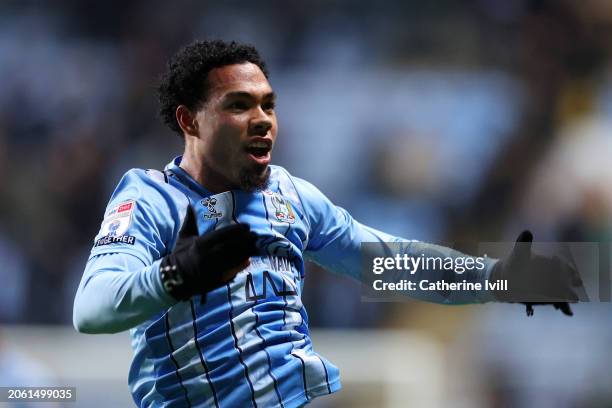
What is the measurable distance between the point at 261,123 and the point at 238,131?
0.08m

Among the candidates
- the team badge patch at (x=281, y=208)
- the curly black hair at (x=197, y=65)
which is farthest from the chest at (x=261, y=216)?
the curly black hair at (x=197, y=65)

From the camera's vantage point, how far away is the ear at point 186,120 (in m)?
3.31

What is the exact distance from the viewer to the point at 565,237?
20.6 feet

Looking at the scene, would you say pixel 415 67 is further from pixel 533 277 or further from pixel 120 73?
pixel 533 277

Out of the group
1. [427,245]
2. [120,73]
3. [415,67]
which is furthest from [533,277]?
[120,73]

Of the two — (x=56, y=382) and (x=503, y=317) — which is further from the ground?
(x=503, y=317)

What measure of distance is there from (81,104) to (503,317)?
11.0 feet

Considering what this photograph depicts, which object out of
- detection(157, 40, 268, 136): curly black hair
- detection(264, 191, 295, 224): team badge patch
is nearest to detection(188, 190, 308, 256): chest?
detection(264, 191, 295, 224): team badge patch

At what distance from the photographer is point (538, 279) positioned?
130 inches

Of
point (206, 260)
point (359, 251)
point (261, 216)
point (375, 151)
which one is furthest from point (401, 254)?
point (375, 151)

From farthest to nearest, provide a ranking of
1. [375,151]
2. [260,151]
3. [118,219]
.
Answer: [375,151] → [260,151] → [118,219]

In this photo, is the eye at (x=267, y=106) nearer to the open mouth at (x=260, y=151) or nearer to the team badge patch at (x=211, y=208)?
the open mouth at (x=260, y=151)

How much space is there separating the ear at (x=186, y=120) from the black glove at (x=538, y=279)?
117 cm

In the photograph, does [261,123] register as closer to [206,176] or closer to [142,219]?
[206,176]
